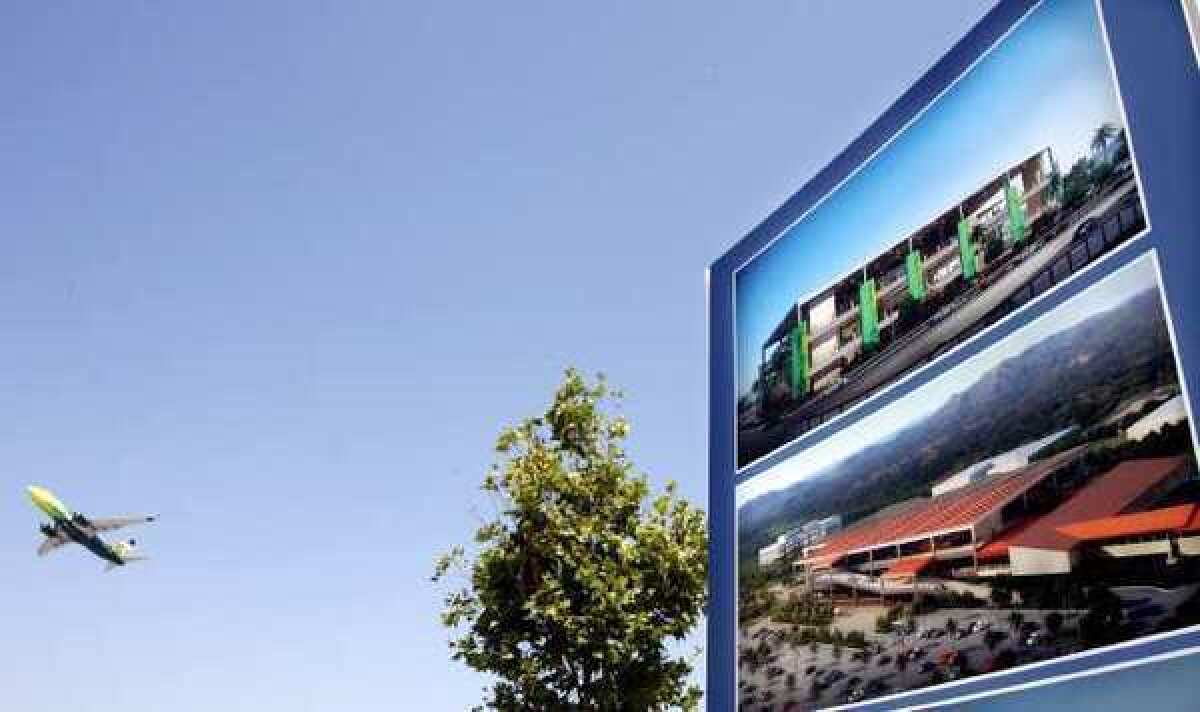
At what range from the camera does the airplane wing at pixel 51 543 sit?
49031mm

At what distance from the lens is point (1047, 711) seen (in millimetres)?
8734

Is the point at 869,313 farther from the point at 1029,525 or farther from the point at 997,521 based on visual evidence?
the point at 1029,525

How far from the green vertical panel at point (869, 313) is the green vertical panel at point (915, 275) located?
1.97ft

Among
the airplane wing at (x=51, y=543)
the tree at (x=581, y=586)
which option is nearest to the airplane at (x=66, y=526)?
the airplane wing at (x=51, y=543)

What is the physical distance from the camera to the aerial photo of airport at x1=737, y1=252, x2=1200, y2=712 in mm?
8148

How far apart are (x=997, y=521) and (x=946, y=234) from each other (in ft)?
10.9

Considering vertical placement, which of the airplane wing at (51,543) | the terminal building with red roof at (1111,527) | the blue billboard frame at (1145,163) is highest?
the airplane wing at (51,543)

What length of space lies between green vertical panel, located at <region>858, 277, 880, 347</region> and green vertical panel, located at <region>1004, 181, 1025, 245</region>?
2.21 m

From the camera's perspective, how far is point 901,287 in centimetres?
1190

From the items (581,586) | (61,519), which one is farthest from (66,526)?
(581,586)

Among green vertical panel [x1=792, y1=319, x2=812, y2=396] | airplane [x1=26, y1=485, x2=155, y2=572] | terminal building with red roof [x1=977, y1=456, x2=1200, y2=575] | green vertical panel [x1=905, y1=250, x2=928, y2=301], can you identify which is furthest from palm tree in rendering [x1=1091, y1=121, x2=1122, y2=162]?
airplane [x1=26, y1=485, x2=155, y2=572]

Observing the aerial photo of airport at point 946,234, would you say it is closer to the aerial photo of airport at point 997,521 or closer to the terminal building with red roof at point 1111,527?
the aerial photo of airport at point 997,521

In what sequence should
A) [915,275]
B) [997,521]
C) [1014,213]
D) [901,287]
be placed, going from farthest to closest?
[901,287] < [915,275] < [1014,213] < [997,521]

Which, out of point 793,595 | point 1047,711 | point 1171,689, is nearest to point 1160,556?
point 1171,689
